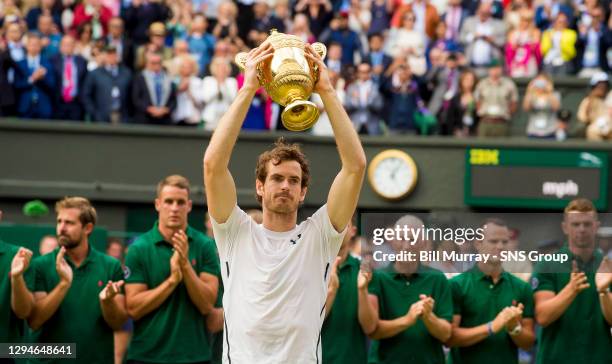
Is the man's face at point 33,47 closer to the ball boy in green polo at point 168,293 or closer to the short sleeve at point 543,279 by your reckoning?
the ball boy in green polo at point 168,293

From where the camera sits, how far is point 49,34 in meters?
18.7

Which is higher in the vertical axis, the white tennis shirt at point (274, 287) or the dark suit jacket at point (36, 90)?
the dark suit jacket at point (36, 90)

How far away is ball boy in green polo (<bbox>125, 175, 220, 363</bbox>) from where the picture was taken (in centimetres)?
932

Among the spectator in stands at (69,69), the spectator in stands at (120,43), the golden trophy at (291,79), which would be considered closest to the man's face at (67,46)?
the spectator in stands at (69,69)

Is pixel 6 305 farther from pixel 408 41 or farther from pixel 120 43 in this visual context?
pixel 408 41

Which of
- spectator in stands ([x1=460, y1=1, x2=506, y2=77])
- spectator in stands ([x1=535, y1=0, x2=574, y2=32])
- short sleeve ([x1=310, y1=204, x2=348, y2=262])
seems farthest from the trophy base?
spectator in stands ([x1=535, y1=0, x2=574, y2=32])

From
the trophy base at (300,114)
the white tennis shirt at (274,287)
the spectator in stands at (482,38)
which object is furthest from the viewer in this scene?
the spectator in stands at (482,38)

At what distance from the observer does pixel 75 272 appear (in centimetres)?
949

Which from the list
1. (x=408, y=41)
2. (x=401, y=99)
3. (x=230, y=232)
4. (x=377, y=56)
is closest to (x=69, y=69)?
(x=377, y=56)

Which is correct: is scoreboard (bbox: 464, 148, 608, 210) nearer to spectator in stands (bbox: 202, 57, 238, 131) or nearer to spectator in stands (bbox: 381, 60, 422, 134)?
spectator in stands (bbox: 381, 60, 422, 134)

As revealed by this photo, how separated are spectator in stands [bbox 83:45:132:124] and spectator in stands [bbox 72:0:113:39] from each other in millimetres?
961

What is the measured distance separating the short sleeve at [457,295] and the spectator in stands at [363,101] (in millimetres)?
8542

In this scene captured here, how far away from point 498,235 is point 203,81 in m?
9.15

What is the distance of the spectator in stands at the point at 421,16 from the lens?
19578 mm
